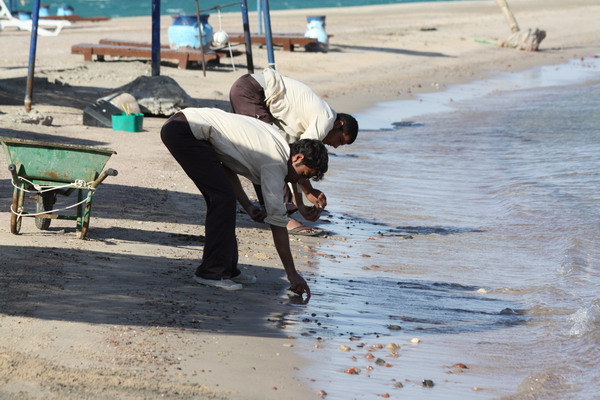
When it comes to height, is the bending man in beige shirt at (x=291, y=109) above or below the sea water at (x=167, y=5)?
above

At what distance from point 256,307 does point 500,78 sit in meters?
20.7

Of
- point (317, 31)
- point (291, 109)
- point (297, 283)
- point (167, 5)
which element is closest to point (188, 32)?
point (317, 31)

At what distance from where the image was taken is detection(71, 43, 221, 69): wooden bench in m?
20.9

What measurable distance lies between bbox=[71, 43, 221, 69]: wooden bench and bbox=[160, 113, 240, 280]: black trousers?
1475cm

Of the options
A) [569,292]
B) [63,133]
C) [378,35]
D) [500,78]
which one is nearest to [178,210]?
[569,292]

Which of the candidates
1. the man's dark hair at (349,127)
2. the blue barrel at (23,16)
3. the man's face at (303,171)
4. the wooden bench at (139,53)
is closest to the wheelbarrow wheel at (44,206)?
the man's dark hair at (349,127)

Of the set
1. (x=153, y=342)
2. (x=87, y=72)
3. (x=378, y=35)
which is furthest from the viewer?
(x=378, y=35)

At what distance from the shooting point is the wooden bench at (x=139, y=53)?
Answer: 20.9 meters

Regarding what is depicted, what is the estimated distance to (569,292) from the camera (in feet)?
24.1

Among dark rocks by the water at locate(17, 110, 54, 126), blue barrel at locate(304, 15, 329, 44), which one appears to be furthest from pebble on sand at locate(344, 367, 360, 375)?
blue barrel at locate(304, 15, 329, 44)

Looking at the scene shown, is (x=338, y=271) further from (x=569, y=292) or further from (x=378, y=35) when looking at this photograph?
(x=378, y=35)

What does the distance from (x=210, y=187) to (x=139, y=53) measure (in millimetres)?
15301

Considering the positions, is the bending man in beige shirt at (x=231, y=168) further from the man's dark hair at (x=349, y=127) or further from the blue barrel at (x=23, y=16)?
the blue barrel at (x=23, y=16)

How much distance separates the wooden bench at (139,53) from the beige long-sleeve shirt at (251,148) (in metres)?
14.8
